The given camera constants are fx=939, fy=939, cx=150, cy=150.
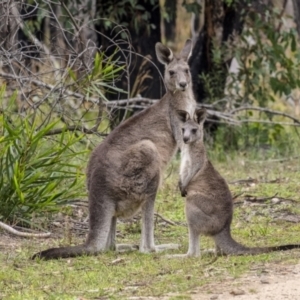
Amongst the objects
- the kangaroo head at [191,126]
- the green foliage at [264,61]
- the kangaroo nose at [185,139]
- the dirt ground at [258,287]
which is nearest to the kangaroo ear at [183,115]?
the kangaroo head at [191,126]

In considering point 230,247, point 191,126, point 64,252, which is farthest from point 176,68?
point 64,252

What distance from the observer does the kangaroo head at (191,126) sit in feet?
22.8

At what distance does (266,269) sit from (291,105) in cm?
1019

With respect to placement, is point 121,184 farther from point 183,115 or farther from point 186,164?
point 183,115

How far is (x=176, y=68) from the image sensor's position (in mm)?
7918

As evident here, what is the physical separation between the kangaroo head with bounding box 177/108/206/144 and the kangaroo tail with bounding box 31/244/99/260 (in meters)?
1.10

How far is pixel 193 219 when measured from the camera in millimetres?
6398

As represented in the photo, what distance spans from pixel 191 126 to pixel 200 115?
18cm

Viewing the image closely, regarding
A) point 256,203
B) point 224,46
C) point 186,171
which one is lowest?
point 256,203

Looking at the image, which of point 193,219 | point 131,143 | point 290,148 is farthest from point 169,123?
point 290,148

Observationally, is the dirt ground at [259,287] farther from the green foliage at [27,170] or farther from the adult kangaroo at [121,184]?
the green foliage at [27,170]

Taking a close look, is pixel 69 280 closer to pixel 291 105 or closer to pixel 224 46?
pixel 224 46

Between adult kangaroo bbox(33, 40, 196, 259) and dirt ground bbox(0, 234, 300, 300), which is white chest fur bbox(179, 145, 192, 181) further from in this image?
dirt ground bbox(0, 234, 300, 300)

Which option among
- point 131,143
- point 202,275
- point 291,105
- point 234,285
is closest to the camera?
point 234,285
